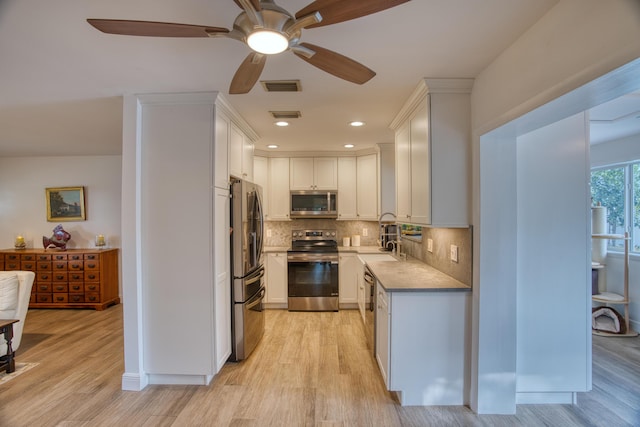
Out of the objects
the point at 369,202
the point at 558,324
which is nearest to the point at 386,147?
the point at 369,202

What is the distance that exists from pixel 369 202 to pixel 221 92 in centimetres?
282

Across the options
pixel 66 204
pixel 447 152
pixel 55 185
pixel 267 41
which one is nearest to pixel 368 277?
pixel 447 152

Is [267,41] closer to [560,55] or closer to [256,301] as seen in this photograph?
[560,55]

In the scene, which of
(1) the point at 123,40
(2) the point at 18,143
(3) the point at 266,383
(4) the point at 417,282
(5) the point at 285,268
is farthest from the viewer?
(5) the point at 285,268

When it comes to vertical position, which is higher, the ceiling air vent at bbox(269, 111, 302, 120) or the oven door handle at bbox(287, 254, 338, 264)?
the ceiling air vent at bbox(269, 111, 302, 120)

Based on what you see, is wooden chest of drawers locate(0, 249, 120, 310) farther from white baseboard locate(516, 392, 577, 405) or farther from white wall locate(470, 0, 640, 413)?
white baseboard locate(516, 392, 577, 405)

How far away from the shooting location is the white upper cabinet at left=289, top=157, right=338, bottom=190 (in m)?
4.77

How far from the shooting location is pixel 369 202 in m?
4.69

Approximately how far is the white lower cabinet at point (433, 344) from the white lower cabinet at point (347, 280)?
2.26m

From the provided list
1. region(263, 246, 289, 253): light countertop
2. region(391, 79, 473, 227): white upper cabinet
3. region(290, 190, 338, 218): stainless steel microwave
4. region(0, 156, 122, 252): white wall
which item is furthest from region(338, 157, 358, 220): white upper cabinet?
region(0, 156, 122, 252): white wall

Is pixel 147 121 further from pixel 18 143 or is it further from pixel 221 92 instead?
pixel 18 143

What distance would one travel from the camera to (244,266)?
9.62ft

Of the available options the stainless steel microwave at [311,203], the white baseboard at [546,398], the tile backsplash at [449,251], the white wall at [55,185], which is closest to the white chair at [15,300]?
the white wall at [55,185]

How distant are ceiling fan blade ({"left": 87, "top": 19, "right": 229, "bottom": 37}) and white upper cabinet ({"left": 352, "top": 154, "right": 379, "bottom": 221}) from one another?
3568 millimetres
